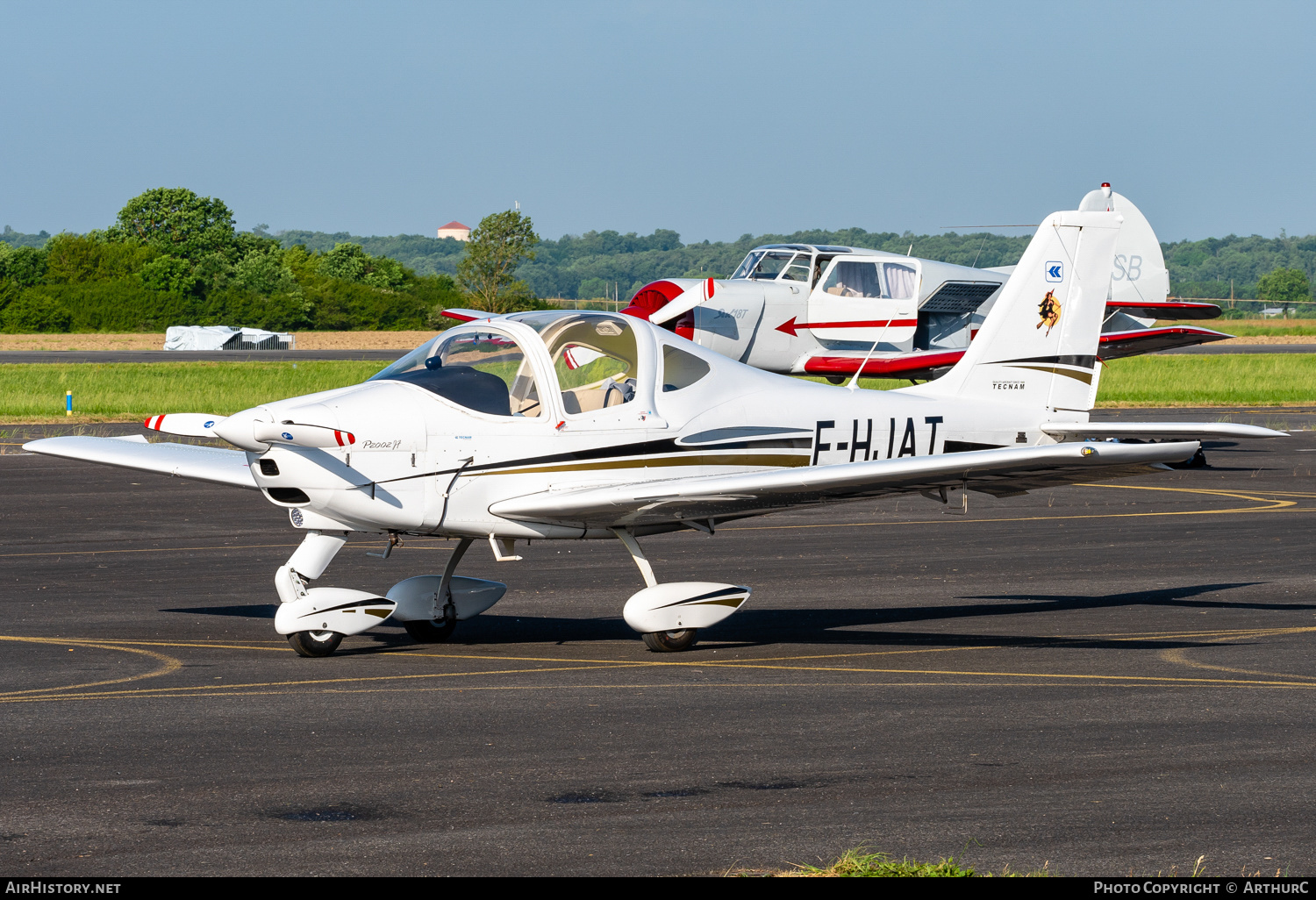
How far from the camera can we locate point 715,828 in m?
5.75

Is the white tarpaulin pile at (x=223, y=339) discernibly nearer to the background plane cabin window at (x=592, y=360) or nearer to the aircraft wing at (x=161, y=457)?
the aircraft wing at (x=161, y=457)

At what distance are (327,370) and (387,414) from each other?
148ft

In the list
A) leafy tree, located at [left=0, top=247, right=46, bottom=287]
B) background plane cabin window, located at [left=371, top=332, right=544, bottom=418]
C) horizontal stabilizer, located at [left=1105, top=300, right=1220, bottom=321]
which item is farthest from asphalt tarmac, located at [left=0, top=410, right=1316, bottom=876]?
leafy tree, located at [left=0, top=247, right=46, bottom=287]

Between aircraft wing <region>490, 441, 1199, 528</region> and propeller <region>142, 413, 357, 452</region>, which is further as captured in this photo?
aircraft wing <region>490, 441, 1199, 528</region>

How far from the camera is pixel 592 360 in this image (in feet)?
33.5

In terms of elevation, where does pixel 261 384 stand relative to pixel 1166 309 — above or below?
below

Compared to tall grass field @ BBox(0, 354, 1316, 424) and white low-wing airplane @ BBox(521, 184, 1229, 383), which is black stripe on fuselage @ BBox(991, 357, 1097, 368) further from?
tall grass field @ BBox(0, 354, 1316, 424)

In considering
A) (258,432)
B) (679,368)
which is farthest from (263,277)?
(258,432)

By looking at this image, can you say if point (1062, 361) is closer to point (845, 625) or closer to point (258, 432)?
point (845, 625)

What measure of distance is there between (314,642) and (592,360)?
8.79 feet

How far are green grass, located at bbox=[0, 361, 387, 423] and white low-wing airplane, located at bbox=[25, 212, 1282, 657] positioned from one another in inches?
975

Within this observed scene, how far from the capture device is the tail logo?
41.6ft
